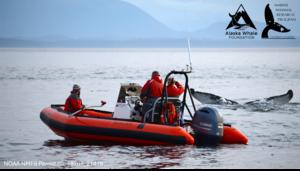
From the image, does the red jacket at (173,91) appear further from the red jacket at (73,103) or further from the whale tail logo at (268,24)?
the whale tail logo at (268,24)

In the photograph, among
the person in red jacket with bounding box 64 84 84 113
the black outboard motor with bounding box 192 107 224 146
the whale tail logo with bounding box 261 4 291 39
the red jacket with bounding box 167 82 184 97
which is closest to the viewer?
the black outboard motor with bounding box 192 107 224 146

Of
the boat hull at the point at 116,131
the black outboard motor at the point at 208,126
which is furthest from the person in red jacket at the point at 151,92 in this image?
the black outboard motor at the point at 208,126

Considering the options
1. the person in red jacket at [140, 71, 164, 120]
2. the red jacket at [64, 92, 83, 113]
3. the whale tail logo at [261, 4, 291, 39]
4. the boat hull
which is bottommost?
the boat hull

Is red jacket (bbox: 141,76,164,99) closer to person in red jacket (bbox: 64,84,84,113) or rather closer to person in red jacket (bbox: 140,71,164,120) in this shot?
person in red jacket (bbox: 140,71,164,120)

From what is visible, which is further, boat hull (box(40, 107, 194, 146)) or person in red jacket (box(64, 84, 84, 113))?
person in red jacket (box(64, 84, 84, 113))

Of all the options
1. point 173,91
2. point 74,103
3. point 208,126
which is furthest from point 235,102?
point 208,126

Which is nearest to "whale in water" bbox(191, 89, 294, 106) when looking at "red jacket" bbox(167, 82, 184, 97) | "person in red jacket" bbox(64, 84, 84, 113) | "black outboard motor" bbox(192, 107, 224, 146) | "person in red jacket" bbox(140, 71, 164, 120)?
"person in red jacket" bbox(64, 84, 84, 113)

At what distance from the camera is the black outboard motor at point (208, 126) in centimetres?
1413

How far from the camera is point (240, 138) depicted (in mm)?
14742

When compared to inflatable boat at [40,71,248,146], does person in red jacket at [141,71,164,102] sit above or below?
above

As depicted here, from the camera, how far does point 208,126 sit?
14.2 m

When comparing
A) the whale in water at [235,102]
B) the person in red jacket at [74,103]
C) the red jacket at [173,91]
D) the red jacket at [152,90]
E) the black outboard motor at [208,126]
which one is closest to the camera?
the black outboard motor at [208,126]

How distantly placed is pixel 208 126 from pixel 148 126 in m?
1.31

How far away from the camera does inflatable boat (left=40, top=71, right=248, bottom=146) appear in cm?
1419
